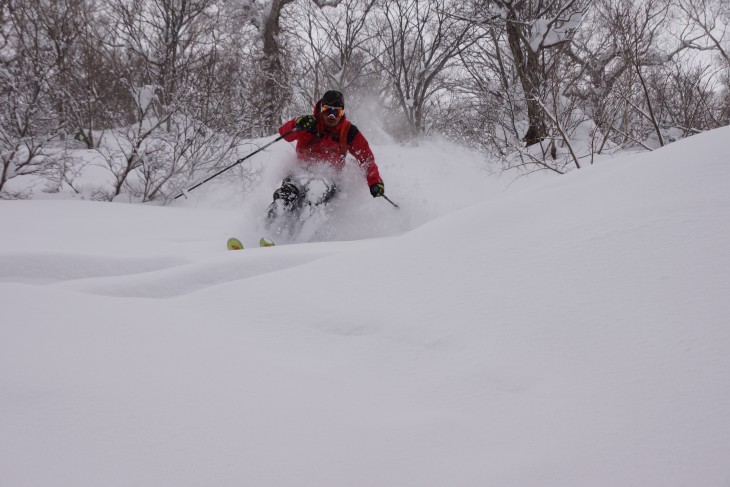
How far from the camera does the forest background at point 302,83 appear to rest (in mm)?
6074

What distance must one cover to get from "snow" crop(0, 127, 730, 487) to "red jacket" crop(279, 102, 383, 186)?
8.47 ft

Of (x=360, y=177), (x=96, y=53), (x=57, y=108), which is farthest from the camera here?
(x=96, y=53)

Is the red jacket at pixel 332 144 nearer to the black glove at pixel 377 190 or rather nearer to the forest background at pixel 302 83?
the black glove at pixel 377 190

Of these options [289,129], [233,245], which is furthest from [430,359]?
[289,129]

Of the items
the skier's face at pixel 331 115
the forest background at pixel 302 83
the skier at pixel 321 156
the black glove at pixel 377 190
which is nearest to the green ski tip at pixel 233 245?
the skier at pixel 321 156

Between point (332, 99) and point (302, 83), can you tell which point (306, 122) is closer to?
point (332, 99)

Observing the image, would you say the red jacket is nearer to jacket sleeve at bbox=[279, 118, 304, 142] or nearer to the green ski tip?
jacket sleeve at bbox=[279, 118, 304, 142]

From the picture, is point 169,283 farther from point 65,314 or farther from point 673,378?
point 673,378

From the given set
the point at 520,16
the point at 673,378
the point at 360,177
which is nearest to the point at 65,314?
the point at 673,378

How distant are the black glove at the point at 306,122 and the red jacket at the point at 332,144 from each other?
0.19 ft

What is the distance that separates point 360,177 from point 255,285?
2999mm

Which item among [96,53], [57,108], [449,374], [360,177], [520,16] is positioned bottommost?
[449,374]

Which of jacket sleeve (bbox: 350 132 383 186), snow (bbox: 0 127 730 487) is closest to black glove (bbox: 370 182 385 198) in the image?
jacket sleeve (bbox: 350 132 383 186)

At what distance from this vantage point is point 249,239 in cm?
424
